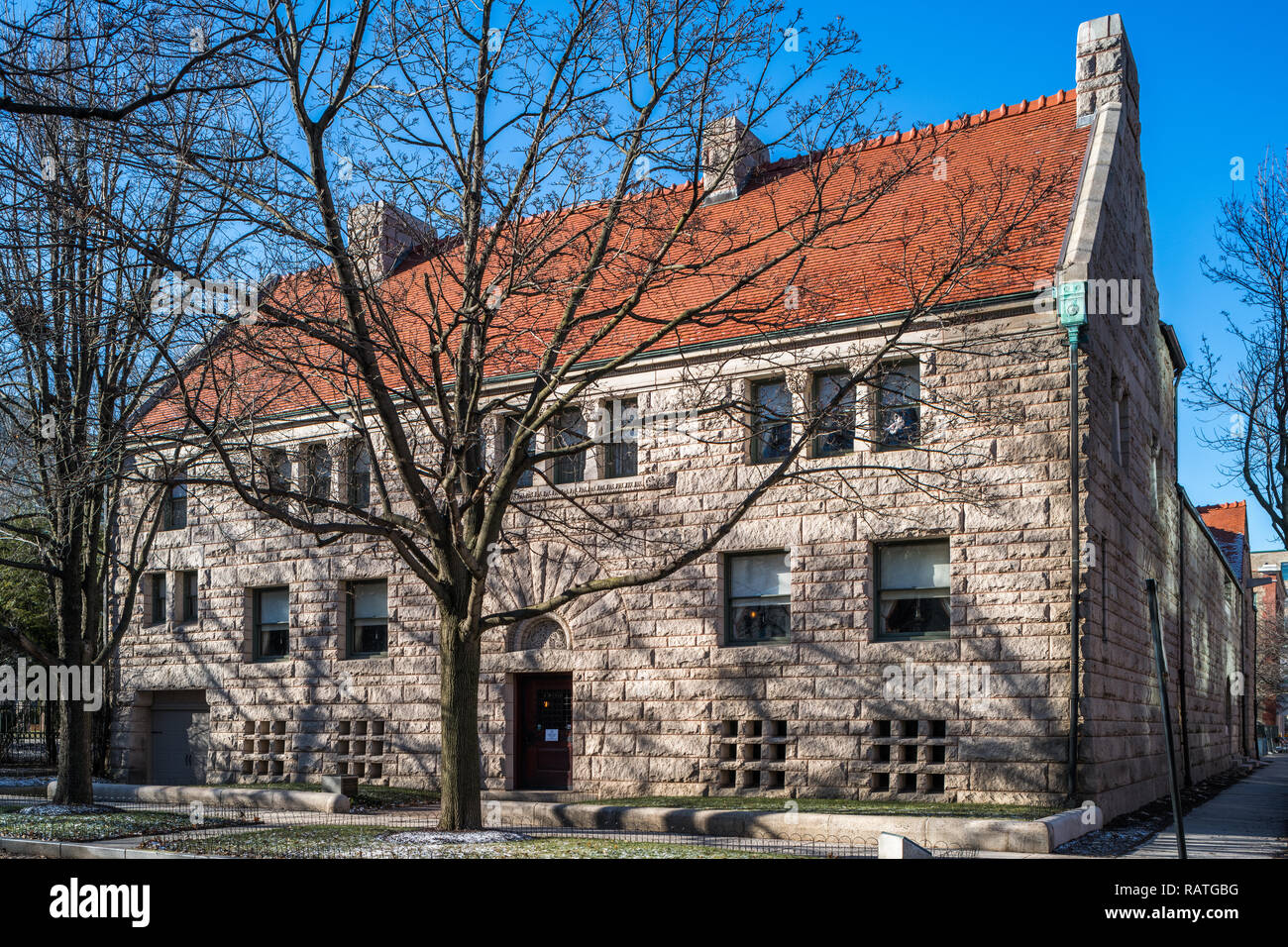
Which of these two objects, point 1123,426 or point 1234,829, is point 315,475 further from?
point 1234,829

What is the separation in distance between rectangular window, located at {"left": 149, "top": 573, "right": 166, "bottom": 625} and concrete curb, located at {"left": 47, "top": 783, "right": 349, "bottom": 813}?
5.96 meters

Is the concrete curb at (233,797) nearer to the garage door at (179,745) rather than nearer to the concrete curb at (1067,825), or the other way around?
the garage door at (179,745)

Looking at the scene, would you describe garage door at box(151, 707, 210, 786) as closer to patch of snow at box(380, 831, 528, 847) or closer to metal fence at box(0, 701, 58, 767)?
metal fence at box(0, 701, 58, 767)

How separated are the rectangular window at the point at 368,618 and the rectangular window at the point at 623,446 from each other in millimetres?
5334

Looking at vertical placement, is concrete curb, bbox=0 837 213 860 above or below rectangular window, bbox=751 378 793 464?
below

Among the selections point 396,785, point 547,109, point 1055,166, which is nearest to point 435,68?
point 547,109

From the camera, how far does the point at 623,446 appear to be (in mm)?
20750

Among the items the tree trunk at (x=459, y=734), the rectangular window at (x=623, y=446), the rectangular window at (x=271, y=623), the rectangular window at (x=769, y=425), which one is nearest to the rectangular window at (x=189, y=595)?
the rectangular window at (x=271, y=623)

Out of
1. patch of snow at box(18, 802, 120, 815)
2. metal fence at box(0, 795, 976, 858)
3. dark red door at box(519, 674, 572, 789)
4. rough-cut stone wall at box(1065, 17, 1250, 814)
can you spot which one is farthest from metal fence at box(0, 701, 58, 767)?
rough-cut stone wall at box(1065, 17, 1250, 814)

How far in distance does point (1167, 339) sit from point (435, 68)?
720 inches

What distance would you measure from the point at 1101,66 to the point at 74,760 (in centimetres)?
1990

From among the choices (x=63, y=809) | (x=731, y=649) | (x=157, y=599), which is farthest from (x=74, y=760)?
(x=731, y=649)

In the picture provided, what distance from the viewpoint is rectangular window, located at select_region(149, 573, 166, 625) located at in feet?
84.9

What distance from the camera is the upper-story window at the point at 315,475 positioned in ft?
50.3
